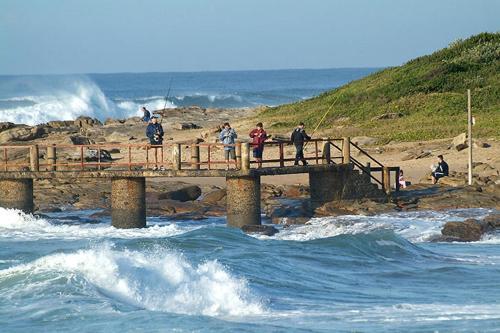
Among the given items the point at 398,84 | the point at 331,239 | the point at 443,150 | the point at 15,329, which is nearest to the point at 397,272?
the point at 331,239

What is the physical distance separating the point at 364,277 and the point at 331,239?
3599mm

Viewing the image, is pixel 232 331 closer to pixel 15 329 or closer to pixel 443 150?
pixel 15 329

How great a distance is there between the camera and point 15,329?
682 inches

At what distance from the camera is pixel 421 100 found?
158 ft

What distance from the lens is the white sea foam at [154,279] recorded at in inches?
744

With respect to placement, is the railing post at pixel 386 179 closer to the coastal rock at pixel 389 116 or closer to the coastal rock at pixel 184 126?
the coastal rock at pixel 389 116

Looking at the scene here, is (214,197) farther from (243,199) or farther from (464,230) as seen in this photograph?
(464,230)

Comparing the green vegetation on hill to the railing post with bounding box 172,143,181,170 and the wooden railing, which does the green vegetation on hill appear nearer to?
the wooden railing

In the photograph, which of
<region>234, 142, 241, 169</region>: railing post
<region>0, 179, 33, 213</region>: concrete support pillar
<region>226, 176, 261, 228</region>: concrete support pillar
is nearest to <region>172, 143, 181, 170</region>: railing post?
<region>226, 176, 261, 228</region>: concrete support pillar

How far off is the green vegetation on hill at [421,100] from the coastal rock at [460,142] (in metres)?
2.25

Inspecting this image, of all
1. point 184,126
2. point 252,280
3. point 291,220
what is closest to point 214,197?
point 291,220

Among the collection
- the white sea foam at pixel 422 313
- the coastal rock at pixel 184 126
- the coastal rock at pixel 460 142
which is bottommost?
the white sea foam at pixel 422 313

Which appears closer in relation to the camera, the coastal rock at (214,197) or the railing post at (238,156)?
the railing post at (238,156)

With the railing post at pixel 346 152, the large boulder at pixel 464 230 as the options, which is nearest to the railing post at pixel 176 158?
the railing post at pixel 346 152
